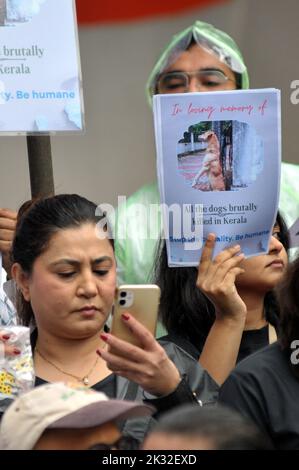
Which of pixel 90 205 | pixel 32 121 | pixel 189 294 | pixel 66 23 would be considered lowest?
pixel 189 294

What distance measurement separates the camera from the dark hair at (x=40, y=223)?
2936mm

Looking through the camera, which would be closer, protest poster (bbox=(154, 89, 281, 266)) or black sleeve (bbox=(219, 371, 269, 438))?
black sleeve (bbox=(219, 371, 269, 438))

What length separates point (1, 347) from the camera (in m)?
2.69

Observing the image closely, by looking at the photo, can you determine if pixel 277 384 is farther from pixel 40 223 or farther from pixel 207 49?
pixel 207 49

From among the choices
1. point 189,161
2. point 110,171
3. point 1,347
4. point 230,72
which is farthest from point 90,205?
point 110,171

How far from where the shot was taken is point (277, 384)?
102 inches

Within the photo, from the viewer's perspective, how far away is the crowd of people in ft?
6.52

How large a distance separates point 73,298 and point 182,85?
130cm

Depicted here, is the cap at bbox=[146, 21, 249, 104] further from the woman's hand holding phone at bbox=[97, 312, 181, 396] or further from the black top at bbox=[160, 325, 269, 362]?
the woman's hand holding phone at bbox=[97, 312, 181, 396]

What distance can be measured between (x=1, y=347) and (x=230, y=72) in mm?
1623

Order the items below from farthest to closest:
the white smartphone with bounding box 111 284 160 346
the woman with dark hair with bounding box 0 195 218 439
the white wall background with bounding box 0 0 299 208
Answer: the white wall background with bounding box 0 0 299 208 → the woman with dark hair with bounding box 0 195 218 439 → the white smartphone with bounding box 111 284 160 346

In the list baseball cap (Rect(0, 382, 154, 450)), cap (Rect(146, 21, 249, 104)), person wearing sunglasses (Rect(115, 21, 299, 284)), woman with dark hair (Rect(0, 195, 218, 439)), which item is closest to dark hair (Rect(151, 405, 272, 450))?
baseball cap (Rect(0, 382, 154, 450))

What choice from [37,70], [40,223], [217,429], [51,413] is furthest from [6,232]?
[217,429]
